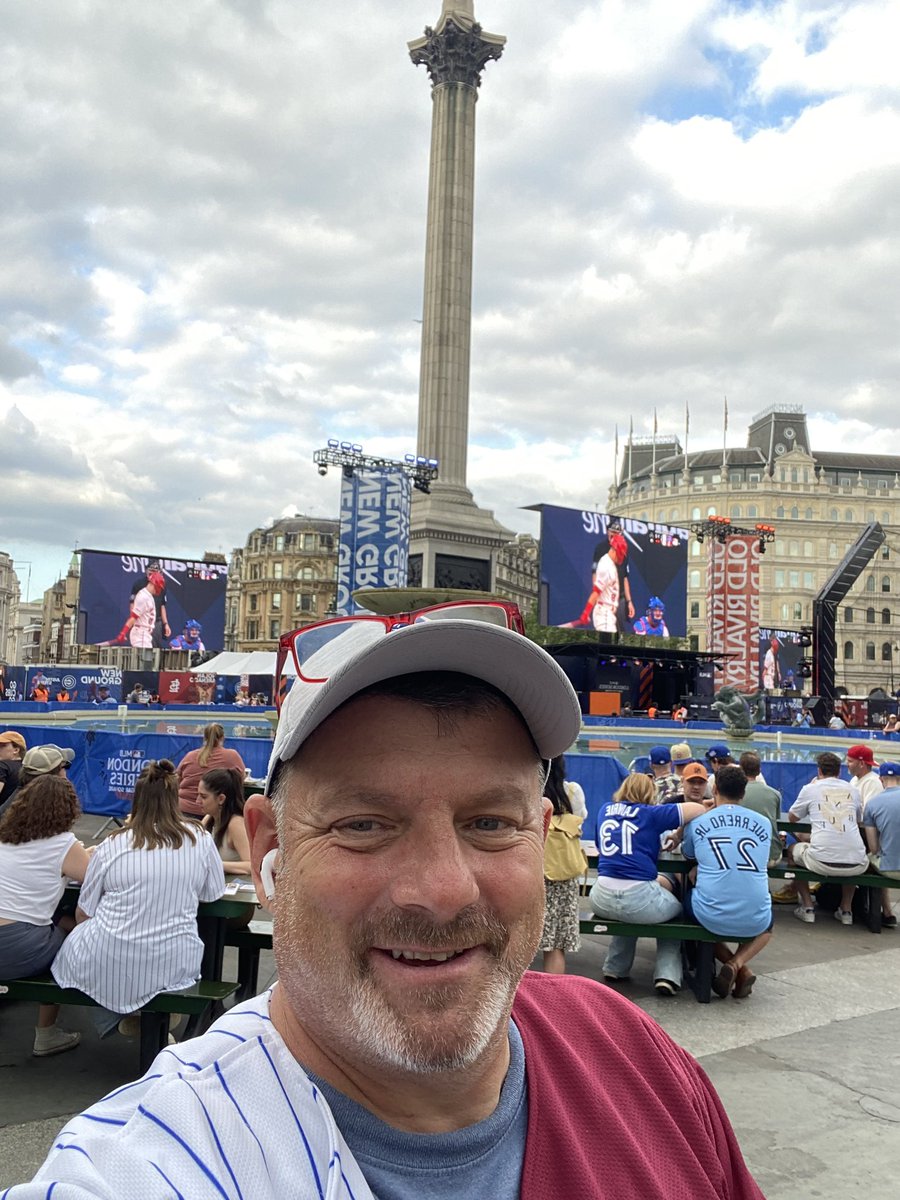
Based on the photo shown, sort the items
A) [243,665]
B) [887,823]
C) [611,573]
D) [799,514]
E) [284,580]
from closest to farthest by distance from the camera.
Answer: [887,823] < [611,573] < [243,665] < [284,580] < [799,514]

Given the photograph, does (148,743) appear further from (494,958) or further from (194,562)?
(194,562)

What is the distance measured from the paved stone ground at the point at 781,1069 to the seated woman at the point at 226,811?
1.01 meters

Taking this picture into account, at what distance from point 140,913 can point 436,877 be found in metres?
4.48

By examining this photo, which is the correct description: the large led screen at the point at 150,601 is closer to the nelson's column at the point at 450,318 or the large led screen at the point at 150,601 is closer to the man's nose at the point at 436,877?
the nelson's column at the point at 450,318

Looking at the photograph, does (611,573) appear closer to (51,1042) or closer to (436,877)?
(51,1042)

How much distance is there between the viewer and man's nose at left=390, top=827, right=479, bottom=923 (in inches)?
52.5

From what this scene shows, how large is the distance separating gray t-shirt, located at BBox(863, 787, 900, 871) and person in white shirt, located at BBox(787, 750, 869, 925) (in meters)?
0.16

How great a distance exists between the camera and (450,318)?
49094mm

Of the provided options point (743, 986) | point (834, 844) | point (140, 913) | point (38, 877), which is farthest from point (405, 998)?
point (834, 844)

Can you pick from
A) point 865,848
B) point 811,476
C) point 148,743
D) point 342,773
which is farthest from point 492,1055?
point 811,476

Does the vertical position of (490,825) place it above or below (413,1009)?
above

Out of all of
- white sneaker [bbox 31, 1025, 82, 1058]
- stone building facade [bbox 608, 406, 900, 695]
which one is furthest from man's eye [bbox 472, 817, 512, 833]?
stone building facade [bbox 608, 406, 900, 695]

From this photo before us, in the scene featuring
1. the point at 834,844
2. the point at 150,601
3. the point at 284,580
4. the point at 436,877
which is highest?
the point at 284,580

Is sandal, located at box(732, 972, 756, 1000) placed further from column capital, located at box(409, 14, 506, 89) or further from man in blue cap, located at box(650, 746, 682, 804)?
column capital, located at box(409, 14, 506, 89)
